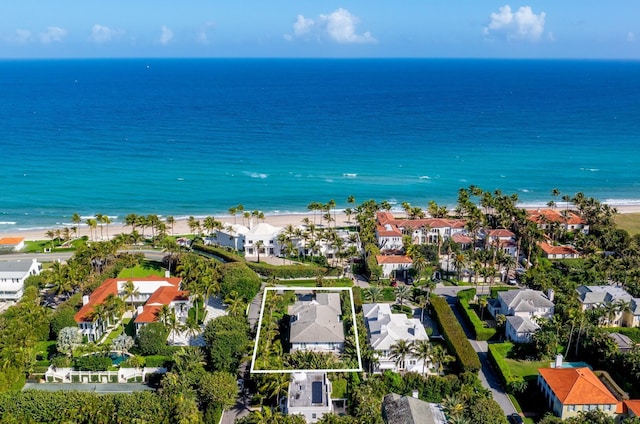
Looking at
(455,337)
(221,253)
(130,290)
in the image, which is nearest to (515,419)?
(455,337)

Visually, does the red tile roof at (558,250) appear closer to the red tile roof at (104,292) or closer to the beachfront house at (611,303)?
the beachfront house at (611,303)

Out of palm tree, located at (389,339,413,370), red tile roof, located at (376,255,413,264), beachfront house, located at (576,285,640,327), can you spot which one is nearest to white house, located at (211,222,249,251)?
red tile roof, located at (376,255,413,264)

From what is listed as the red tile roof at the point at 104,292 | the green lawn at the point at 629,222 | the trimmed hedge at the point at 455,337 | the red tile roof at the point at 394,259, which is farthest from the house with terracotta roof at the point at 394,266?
the green lawn at the point at 629,222

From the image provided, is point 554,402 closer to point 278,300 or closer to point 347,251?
point 278,300

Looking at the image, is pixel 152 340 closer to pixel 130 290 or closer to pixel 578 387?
pixel 130 290

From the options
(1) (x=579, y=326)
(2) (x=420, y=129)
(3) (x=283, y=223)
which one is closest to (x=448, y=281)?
(1) (x=579, y=326)
